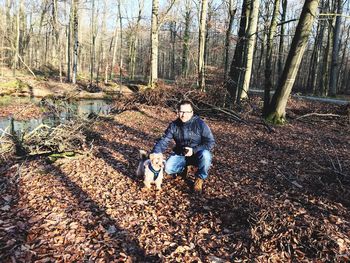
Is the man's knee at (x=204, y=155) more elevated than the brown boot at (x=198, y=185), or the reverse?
the man's knee at (x=204, y=155)

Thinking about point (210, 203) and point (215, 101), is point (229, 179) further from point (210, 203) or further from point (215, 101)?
point (215, 101)

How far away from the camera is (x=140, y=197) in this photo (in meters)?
5.20

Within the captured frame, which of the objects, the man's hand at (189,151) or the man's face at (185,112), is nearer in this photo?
the man's hand at (189,151)

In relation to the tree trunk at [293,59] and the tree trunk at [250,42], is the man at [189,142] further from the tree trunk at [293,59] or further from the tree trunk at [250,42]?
the tree trunk at [250,42]

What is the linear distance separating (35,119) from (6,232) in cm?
1251

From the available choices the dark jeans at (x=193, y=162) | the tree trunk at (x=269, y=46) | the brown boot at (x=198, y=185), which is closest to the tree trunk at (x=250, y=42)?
the tree trunk at (x=269, y=46)

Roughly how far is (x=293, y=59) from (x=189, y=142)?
21.8 feet

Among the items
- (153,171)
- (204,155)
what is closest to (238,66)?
(204,155)

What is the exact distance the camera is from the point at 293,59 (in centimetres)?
1038

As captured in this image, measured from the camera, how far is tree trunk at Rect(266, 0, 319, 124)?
10.0 metres

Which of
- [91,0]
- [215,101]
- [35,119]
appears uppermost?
[91,0]

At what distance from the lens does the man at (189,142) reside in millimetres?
5367

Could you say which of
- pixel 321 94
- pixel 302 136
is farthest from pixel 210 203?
pixel 321 94

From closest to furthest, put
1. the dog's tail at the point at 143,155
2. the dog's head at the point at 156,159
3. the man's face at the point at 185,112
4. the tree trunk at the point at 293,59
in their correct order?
the dog's head at the point at 156,159
the man's face at the point at 185,112
the dog's tail at the point at 143,155
the tree trunk at the point at 293,59
